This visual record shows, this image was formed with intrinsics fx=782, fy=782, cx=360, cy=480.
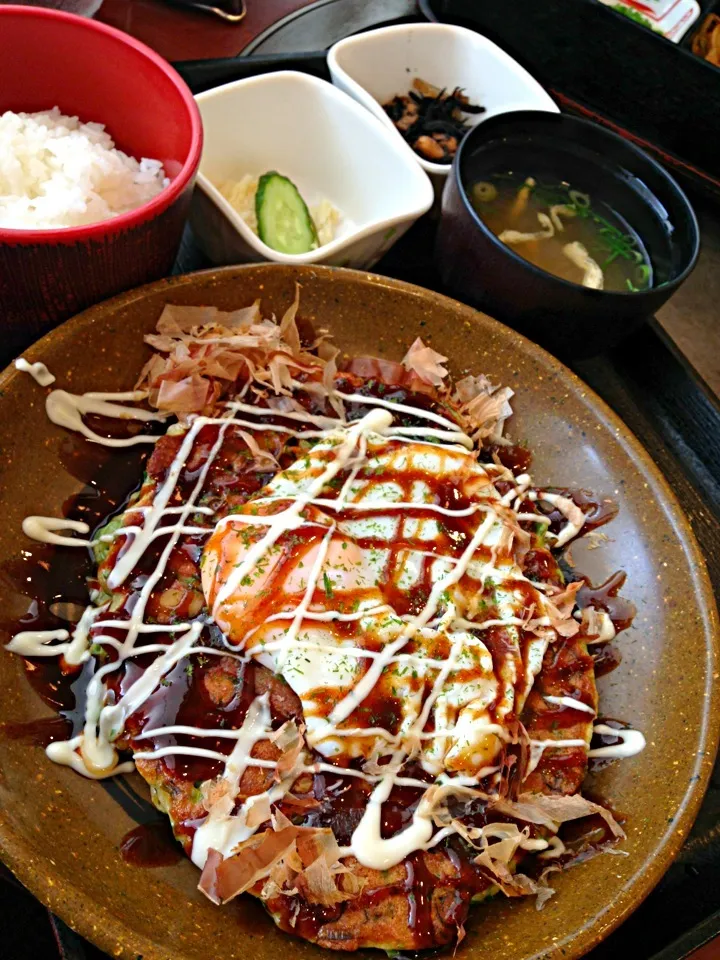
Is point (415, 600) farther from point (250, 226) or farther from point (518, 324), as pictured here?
point (250, 226)

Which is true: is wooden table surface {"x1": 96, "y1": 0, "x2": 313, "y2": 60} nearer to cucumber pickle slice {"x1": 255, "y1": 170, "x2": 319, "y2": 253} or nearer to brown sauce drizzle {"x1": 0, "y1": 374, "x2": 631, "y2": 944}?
cucumber pickle slice {"x1": 255, "y1": 170, "x2": 319, "y2": 253}

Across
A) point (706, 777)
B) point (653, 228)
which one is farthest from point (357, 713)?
point (653, 228)

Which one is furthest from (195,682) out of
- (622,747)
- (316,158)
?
(316,158)

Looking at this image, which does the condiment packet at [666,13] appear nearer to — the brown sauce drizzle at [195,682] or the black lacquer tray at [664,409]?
the black lacquer tray at [664,409]

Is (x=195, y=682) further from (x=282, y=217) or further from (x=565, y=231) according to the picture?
(x=565, y=231)

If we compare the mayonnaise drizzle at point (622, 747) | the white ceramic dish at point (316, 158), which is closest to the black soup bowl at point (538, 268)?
the white ceramic dish at point (316, 158)

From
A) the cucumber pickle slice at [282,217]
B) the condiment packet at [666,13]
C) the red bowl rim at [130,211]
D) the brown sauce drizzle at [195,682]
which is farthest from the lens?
the condiment packet at [666,13]
